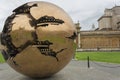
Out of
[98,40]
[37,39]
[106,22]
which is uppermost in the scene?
[106,22]

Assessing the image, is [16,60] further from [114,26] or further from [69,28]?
[114,26]

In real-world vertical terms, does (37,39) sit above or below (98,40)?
above

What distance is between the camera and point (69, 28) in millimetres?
11438

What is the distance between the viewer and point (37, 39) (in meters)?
10.5

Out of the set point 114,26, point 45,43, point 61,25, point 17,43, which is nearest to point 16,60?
point 17,43

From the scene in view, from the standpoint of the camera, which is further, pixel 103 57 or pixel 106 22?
pixel 106 22

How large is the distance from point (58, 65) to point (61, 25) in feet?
5.18

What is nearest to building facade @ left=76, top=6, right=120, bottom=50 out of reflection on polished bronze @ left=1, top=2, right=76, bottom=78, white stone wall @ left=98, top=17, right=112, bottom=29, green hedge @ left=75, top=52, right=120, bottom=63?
white stone wall @ left=98, top=17, right=112, bottom=29

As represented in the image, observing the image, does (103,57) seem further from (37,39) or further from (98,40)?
(98,40)

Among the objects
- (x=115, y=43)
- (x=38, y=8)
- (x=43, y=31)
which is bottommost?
(x=115, y=43)

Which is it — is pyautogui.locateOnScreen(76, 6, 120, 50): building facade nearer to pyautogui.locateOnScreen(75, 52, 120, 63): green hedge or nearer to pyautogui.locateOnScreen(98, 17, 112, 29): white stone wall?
pyautogui.locateOnScreen(98, 17, 112, 29): white stone wall

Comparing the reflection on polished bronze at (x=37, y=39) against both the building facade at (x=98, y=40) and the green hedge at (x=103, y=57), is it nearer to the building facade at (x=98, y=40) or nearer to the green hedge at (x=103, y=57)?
the green hedge at (x=103, y=57)

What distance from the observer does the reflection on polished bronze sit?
413 inches

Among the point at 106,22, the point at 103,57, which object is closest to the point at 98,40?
Answer: the point at 106,22
